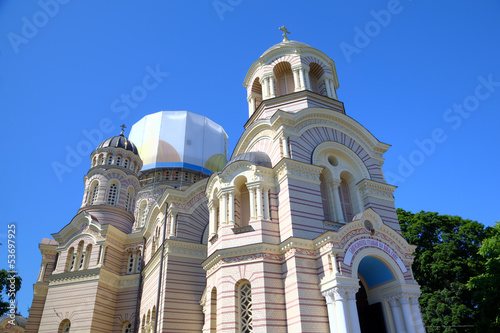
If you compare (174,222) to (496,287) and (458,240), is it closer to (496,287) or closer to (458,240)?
(496,287)

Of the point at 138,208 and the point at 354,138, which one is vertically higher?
the point at 138,208

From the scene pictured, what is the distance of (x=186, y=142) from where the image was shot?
35.0 meters

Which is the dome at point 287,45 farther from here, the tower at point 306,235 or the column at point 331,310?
the column at point 331,310

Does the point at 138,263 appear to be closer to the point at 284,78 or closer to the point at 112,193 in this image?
the point at 112,193

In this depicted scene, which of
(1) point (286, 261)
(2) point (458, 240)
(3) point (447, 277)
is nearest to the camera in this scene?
(1) point (286, 261)

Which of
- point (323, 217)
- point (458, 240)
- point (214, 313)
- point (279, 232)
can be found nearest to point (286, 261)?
point (279, 232)

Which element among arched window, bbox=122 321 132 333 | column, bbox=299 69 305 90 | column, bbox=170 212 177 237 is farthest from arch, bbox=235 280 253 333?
arched window, bbox=122 321 132 333

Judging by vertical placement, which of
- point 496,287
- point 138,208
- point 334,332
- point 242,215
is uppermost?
point 138,208

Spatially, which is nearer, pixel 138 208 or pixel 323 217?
pixel 323 217

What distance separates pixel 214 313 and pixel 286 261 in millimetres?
3656

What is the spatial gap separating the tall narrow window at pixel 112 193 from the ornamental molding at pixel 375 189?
17821 millimetres

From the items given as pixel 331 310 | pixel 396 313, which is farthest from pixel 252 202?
pixel 396 313

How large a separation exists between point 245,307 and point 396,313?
5707 millimetres

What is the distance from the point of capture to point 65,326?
20.9 meters
